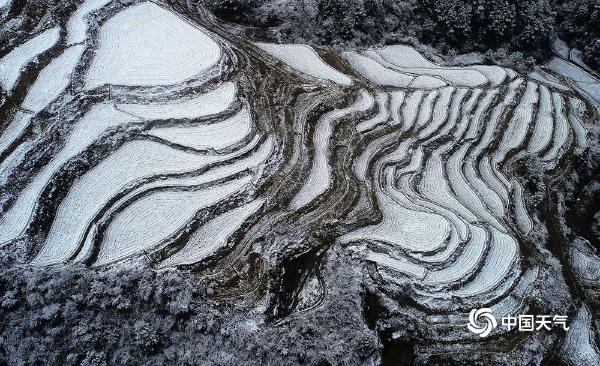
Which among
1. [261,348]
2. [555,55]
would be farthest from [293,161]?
[555,55]

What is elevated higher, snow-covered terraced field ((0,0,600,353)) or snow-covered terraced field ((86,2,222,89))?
snow-covered terraced field ((86,2,222,89))

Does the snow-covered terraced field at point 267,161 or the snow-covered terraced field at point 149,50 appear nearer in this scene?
the snow-covered terraced field at point 267,161

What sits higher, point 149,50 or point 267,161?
point 149,50

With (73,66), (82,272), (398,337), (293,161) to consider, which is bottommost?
(398,337)

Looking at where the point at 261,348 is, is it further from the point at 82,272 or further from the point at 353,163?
the point at 353,163

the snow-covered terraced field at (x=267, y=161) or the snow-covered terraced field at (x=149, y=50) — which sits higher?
the snow-covered terraced field at (x=149, y=50)

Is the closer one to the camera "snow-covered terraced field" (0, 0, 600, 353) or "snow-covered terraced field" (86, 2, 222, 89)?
"snow-covered terraced field" (0, 0, 600, 353)

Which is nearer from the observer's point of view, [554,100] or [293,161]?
[293,161]

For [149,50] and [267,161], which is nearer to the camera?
[267,161]
